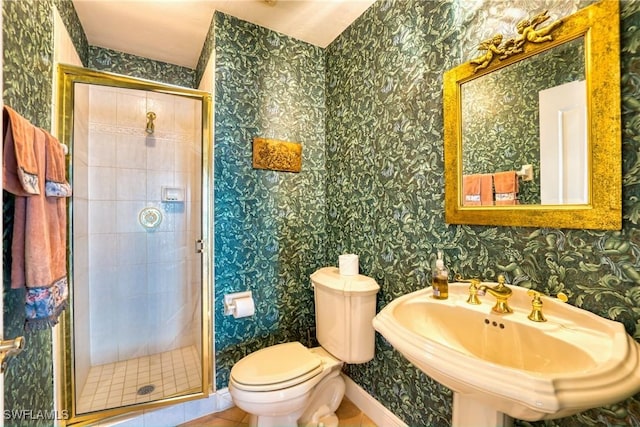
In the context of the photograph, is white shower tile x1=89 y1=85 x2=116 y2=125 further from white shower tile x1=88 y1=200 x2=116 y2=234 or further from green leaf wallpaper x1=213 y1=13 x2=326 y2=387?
green leaf wallpaper x1=213 y1=13 x2=326 y2=387

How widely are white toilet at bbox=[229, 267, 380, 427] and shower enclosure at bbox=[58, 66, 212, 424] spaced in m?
0.53

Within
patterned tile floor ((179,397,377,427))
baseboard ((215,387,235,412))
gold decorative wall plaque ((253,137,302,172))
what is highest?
gold decorative wall plaque ((253,137,302,172))

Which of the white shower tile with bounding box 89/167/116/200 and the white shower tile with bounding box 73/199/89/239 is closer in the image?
the white shower tile with bounding box 73/199/89/239

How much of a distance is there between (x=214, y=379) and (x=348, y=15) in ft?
8.08

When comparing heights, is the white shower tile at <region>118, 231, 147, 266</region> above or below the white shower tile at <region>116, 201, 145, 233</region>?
below

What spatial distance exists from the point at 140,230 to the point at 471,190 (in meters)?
2.26

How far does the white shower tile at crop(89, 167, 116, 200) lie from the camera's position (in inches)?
74.6

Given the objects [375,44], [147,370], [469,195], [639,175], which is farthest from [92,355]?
[639,175]

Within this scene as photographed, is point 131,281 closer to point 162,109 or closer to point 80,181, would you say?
point 80,181

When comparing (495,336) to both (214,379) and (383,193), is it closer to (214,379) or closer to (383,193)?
(383,193)

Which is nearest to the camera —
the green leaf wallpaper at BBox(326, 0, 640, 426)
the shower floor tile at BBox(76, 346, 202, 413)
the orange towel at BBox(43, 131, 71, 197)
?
the green leaf wallpaper at BBox(326, 0, 640, 426)

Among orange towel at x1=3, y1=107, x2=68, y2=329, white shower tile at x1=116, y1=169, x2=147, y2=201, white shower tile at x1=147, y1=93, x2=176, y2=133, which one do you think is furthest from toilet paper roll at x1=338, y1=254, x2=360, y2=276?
Result: white shower tile at x1=116, y1=169, x2=147, y2=201

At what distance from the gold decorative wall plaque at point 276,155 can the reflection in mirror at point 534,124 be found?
1090 millimetres

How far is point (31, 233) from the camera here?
0.89 m
